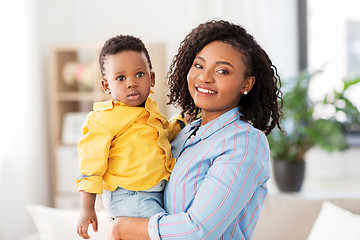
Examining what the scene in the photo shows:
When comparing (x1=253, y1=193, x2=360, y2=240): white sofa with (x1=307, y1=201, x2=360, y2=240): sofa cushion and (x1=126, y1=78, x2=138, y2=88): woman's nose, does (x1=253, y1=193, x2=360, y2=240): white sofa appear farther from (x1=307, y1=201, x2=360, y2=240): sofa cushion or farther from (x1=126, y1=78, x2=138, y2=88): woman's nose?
(x1=126, y1=78, x2=138, y2=88): woman's nose

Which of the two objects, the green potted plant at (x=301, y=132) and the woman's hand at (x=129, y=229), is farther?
the green potted plant at (x=301, y=132)

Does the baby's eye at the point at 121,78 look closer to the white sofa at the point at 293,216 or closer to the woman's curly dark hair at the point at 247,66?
the woman's curly dark hair at the point at 247,66

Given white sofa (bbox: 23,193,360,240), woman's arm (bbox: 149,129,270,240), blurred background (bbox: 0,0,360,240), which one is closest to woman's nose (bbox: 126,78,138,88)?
woman's arm (bbox: 149,129,270,240)

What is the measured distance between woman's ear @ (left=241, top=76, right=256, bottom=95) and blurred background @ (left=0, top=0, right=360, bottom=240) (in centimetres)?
227

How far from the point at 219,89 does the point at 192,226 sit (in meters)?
0.35

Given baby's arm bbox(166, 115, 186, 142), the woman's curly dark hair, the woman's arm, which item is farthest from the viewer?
baby's arm bbox(166, 115, 186, 142)

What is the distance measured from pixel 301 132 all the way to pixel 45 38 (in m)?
2.28

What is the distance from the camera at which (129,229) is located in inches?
47.5

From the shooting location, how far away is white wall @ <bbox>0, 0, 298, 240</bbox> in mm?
3434

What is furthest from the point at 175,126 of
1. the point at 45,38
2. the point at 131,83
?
the point at 45,38

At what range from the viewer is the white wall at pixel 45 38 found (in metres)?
3.43

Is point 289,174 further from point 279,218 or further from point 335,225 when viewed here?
point 335,225

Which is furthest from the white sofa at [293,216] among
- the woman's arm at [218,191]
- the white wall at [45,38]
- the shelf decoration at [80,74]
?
the shelf decoration at [80,74]

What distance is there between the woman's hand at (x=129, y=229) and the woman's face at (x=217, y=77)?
345mm
